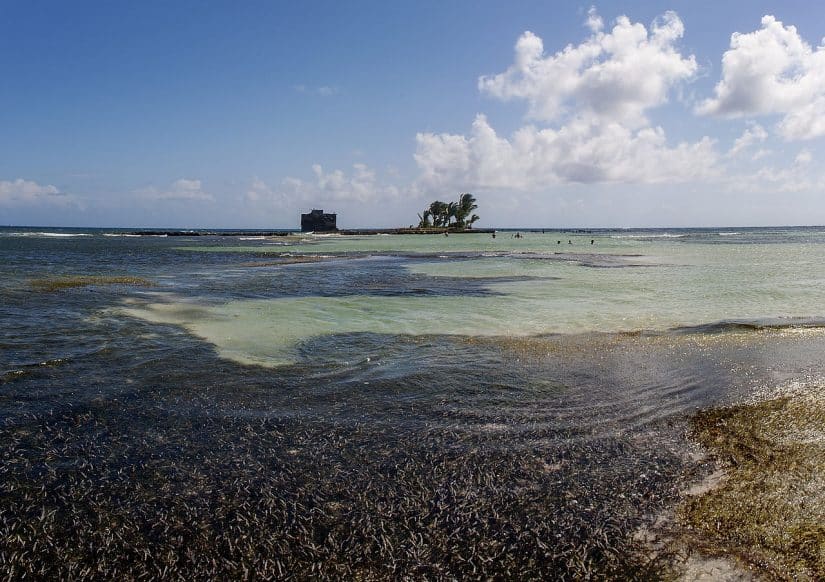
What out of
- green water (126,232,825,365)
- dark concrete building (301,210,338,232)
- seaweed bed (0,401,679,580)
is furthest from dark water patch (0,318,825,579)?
dark concrete building (301,210,338,232)

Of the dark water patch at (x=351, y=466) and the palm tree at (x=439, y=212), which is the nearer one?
the dark water patch at (x=351, y=466)

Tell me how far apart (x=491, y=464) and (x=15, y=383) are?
22.1ft

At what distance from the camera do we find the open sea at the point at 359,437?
3.62 metres

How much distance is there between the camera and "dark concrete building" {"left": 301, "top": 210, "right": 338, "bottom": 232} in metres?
128

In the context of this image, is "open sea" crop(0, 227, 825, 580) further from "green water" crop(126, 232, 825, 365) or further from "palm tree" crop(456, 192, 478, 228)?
"palm tree" crop(456, 192, 478, 228)

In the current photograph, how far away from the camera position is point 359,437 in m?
5.46

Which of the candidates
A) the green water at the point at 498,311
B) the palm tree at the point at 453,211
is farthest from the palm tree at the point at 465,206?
the green water at the point at 498,311

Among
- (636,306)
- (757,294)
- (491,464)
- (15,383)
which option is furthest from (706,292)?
(15,383)

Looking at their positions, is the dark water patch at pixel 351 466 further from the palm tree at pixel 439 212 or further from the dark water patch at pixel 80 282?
the palm tree at pixel 439 212

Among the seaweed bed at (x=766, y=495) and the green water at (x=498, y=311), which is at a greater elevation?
the green water at (x=498, y=311)

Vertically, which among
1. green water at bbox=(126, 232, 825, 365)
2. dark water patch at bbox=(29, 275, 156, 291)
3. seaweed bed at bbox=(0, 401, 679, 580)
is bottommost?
seaweed bed at bbox=(0, 401, 679, 580)

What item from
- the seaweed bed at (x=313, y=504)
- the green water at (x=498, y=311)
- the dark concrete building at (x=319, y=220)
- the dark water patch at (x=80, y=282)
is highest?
the dark concrete building at (x=319, y=220)

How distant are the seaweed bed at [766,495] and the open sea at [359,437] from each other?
279 millimetres

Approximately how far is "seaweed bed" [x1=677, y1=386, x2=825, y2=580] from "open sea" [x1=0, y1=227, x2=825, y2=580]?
0.28 meters
